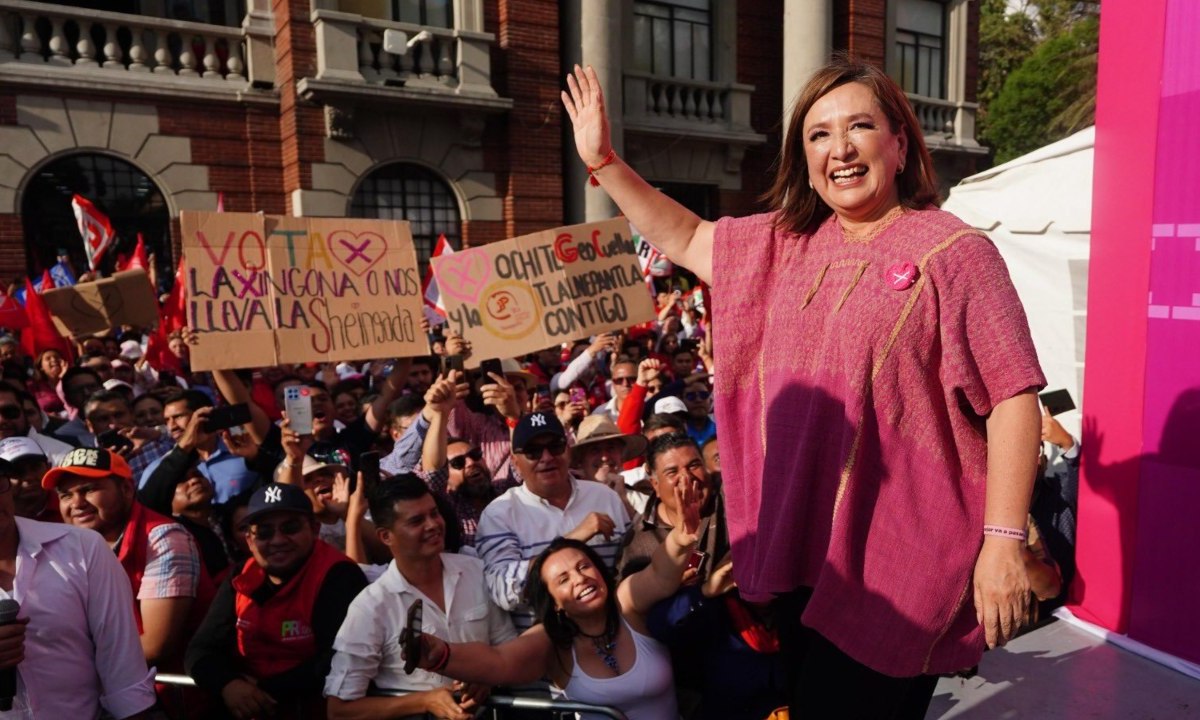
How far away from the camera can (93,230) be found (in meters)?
9.69

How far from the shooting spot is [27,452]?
368cm

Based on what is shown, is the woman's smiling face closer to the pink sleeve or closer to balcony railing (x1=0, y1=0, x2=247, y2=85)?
the pink sleeve

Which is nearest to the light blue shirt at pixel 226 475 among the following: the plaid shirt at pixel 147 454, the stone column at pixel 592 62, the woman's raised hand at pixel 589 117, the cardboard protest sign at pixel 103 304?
the plaid shirt at pixel 147 454

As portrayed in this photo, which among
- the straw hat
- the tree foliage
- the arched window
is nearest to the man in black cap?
the straw hat

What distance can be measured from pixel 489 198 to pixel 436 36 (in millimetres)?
2443

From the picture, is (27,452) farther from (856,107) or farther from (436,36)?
(436,36)

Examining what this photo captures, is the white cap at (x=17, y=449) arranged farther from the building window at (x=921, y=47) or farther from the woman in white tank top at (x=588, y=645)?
the building window at (x=921, y=47)

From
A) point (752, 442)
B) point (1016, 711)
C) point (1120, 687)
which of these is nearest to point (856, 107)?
point (752, 442)

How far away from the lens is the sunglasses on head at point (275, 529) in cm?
323

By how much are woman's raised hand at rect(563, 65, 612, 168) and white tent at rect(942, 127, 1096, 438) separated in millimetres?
4301

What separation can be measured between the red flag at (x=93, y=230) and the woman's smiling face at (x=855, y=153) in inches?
390

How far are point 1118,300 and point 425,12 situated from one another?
462 inches

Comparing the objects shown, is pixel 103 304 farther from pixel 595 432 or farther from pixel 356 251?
pixel 595 432

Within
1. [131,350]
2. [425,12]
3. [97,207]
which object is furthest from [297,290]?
[425,12]
